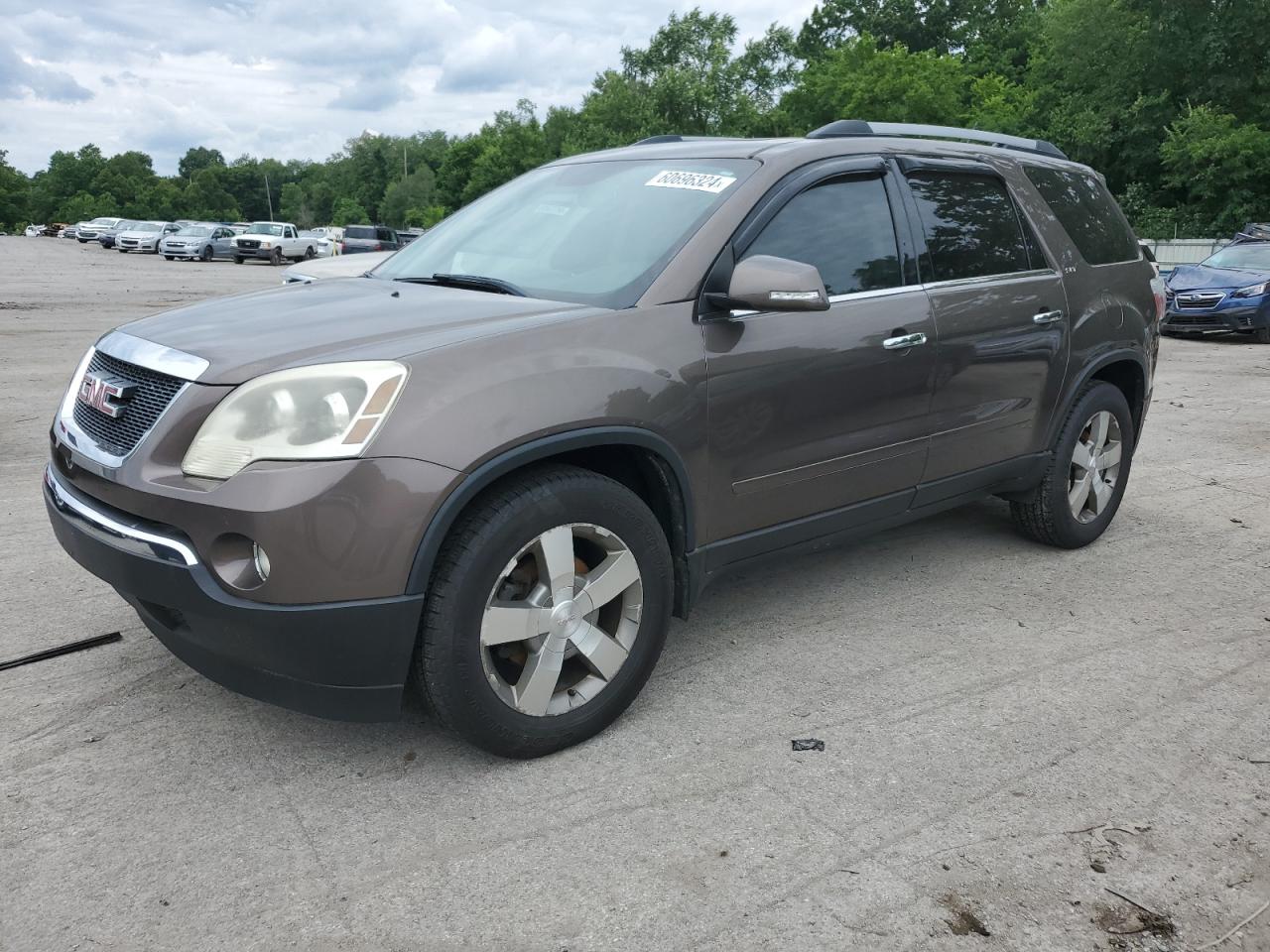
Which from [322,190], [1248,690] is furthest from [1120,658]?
[322,190]

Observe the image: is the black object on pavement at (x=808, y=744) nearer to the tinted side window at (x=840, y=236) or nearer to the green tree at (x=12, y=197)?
the tinted side window at (x=840, y=236)

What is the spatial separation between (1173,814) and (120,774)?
2837 mm

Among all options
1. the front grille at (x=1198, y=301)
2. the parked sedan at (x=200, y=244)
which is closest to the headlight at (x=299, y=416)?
the front grille at (x=1198, y=301)

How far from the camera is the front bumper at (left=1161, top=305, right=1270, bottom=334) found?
605 inches

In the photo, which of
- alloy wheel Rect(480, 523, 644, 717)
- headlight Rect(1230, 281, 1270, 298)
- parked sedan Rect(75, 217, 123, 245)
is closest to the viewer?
alloy wheel Rect(480, 523, 644, 717)

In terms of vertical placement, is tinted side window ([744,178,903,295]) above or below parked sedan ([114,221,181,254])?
above

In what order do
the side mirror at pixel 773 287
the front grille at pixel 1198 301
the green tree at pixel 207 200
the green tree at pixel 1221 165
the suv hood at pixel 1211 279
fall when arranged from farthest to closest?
the green tree at pixel 207 200
the green tree at pixel 1221 165
the suv hood at pixel 1211 279
the front grille at pixel 1198 301
the side mirror at pixel 773 287

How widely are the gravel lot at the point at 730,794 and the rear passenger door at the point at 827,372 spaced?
620mm

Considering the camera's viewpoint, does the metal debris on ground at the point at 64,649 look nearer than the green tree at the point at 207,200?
Yes

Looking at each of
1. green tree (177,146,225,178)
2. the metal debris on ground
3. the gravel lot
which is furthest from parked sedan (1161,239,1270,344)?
green tree (177,146,225,178)

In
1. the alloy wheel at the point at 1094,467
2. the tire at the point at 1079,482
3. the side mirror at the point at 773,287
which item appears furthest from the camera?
the alloy wheel at the point at 1094,467

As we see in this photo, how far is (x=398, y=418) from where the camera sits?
2.62 meters

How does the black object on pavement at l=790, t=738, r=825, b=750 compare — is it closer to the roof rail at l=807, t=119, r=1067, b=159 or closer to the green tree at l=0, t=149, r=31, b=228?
the roof rail at l=807, t=119, r=1067, b=159

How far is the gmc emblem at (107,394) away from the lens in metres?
2.90
